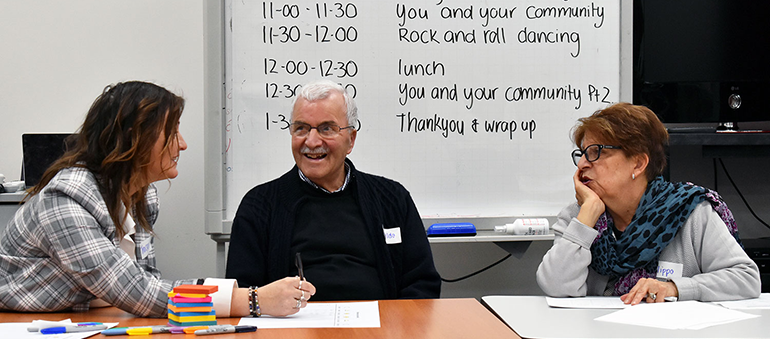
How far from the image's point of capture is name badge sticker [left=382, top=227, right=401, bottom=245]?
2.00m

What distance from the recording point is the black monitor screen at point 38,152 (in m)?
2.53

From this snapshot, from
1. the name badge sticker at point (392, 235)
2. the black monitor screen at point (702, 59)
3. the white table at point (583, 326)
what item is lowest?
the white table at point (583, 326)

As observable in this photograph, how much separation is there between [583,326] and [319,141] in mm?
967

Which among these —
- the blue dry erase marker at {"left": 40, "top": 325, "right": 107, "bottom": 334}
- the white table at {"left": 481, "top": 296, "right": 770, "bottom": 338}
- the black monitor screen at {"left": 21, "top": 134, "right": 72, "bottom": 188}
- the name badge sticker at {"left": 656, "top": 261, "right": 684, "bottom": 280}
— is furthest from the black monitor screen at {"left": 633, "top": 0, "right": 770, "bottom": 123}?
the black monitor screen at {"left": 21, "top": 134, "right": 72, "bottom": 188}

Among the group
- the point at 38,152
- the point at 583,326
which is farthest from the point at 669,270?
the point at 38,152

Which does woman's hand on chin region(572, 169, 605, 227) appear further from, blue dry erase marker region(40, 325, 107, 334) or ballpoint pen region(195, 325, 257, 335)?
blue dry erase marker region(40, 325, 107, 334)

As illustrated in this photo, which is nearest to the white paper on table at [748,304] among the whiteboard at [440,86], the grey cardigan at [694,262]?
the grey cardigan at [694,262]

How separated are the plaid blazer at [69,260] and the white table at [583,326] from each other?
744mm

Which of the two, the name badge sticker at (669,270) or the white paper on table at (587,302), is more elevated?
the name badge sticker at (669,270)

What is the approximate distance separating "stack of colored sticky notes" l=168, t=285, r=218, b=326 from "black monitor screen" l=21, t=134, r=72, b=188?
1.52 metres

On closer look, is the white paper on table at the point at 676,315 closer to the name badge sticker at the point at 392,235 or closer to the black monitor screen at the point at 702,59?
the name badge sticker at the point at 392,235

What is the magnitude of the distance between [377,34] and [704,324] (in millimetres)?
1528

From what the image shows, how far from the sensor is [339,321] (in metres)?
1.32

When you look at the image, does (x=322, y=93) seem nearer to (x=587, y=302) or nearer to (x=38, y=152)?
(x=587, y=302)
